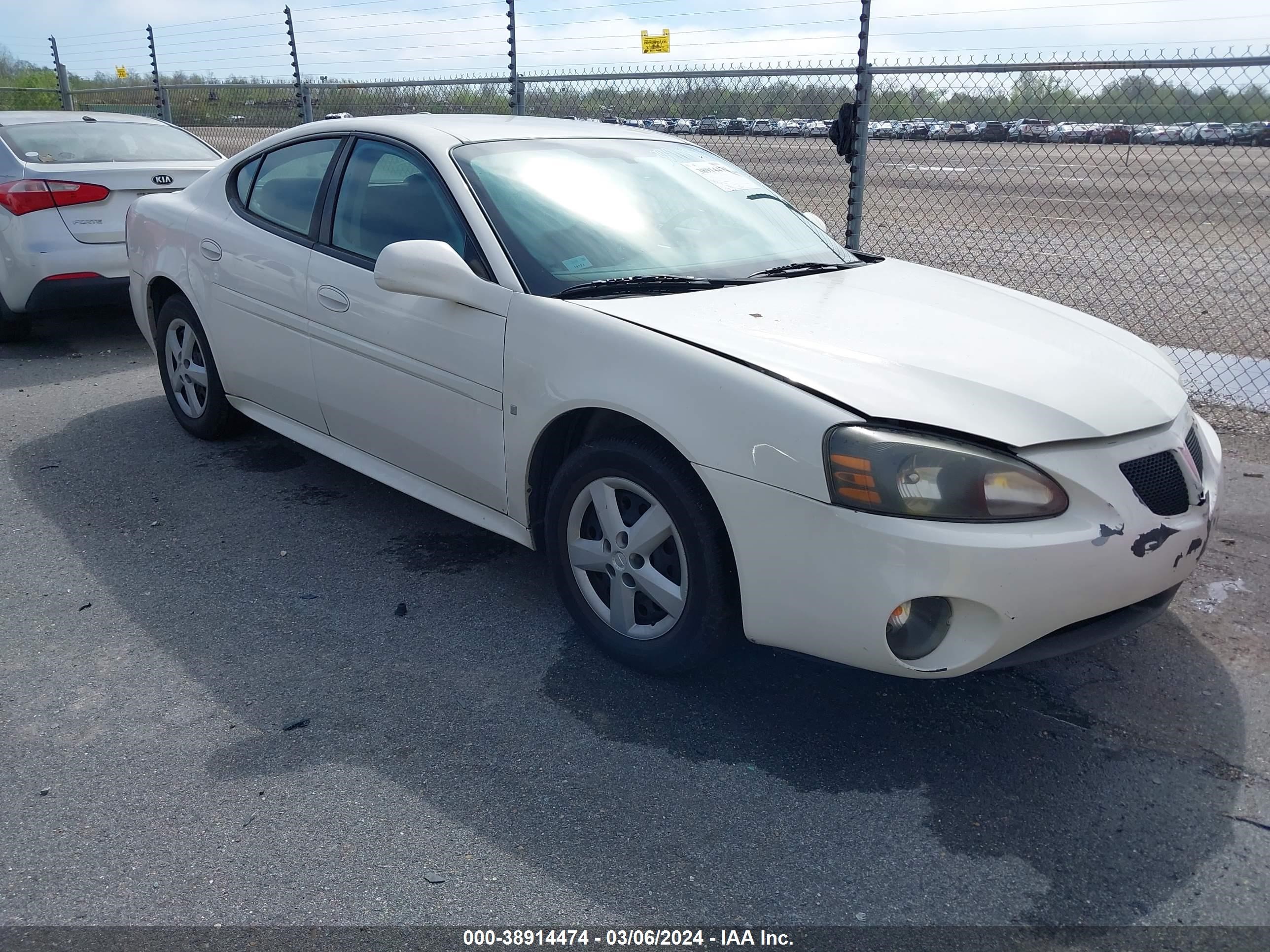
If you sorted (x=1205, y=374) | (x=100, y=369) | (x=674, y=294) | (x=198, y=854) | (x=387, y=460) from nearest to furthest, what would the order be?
(x=198, y=854) → (x=674, y=294) → (x=387, y=460) → (x=1205, y=374) → (x=100, y=369)

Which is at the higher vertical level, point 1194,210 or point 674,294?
point 674,294

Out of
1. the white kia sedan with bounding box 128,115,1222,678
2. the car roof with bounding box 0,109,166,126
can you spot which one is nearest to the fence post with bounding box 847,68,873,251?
the white kia sedan with bounding box 128,115,1222,678

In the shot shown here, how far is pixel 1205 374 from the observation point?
6430mm

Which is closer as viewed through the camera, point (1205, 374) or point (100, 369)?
point (1205, 374)

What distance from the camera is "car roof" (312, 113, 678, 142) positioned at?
403cm

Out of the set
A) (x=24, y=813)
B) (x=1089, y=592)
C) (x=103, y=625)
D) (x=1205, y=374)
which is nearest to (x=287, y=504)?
(x=103, y=625)

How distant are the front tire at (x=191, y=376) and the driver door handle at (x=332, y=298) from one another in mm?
1139

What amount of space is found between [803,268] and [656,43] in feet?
16.2

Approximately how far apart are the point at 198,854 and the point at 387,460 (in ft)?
5.86

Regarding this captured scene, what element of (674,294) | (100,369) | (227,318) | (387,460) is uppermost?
(674,294)

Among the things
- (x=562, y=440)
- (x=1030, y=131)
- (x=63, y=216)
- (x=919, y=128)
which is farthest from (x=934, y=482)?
(x=63, y=216)

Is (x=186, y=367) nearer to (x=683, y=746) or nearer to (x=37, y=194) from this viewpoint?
(x=37, y=194)

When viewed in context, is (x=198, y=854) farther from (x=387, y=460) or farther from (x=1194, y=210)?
(x=1194, y=210)

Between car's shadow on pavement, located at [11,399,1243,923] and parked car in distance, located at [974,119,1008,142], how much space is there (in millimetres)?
4359
